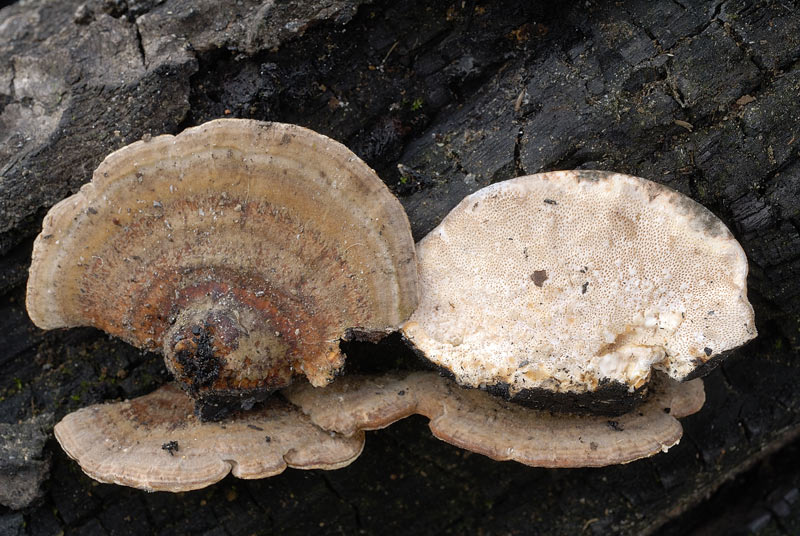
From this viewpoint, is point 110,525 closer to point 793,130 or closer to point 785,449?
point 793,130

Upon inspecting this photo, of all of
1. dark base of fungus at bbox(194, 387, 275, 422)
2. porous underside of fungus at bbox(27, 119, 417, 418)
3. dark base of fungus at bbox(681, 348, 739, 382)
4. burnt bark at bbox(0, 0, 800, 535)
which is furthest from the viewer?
burnt bark at bbox(0, 0, 800, 535)

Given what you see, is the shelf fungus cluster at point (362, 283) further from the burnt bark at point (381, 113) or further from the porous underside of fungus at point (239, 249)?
the burnt bark at point (381, 113)

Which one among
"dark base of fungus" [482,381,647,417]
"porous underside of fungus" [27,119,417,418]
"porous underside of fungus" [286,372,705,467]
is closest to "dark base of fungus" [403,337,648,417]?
"dark base of fungus" [482,381,647,417]

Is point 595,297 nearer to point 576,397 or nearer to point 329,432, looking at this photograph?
point 576,397

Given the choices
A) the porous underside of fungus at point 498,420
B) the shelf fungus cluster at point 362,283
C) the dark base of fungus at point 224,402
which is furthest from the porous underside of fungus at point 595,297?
the dark base of fungus at point 224,402

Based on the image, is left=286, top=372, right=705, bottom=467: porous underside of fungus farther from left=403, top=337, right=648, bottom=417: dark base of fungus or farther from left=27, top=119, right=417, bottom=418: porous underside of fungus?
left=27, top=119, right=417, bottom=418: porous underside of fungus
